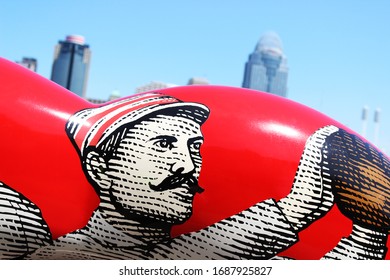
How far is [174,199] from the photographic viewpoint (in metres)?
3.80

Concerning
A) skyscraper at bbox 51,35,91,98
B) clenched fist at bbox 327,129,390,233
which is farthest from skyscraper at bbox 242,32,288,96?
clenched fist at bbox 327,129,390,233

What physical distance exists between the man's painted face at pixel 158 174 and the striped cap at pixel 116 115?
Answer: 0.17 m

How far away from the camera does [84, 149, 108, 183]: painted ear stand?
3.83 metres

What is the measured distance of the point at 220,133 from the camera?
3.82 meters

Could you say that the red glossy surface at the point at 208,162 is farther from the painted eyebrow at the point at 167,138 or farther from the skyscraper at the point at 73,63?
the skyscraper at the point at 73,63

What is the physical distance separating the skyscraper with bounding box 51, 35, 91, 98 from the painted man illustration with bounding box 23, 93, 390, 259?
292ft

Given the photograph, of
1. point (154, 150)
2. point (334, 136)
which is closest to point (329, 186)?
point (334, 136)

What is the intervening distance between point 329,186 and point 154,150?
1.41 metres

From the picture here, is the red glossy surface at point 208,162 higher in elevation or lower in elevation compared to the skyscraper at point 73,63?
higher

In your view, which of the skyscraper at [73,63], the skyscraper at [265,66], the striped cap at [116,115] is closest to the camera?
the striped cap at [116,115]

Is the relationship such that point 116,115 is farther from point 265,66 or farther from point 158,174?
point 265,66

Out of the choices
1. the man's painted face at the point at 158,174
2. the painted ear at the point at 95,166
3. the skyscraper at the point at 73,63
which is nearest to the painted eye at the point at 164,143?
the man's painted face at the point at 158,174

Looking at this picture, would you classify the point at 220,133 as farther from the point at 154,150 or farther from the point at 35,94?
the point at 35,94

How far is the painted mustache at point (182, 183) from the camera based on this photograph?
3.79 m
